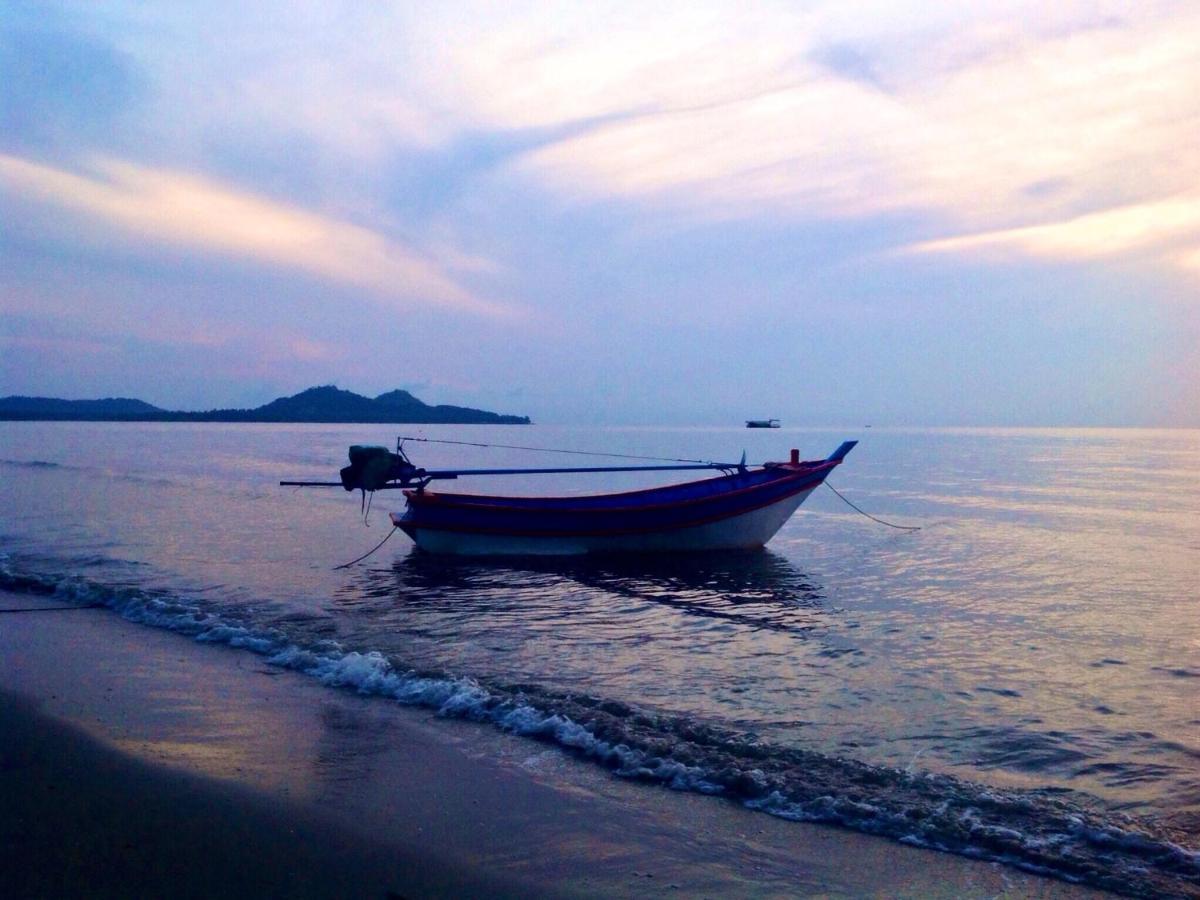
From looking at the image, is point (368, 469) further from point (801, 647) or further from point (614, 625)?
point (801, 647)

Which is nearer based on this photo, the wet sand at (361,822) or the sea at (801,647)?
the wet sand at (361,822)

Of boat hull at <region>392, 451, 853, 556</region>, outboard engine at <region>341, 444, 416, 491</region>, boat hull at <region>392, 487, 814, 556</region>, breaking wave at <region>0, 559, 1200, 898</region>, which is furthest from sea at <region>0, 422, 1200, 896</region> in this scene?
outboard engine at <region>341, 444, 416, 491</region>

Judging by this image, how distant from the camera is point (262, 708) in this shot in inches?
287

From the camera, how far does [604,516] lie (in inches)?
677

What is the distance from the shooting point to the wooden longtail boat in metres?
17.2

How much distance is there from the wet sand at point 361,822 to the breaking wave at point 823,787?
22cm

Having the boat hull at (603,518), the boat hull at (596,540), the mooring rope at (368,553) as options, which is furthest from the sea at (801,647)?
the boat hull at (603,518)

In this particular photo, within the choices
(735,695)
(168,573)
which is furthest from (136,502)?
(735,695)

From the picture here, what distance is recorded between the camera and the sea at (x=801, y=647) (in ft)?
19.4

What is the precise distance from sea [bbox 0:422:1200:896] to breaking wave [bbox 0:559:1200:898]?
22 mm

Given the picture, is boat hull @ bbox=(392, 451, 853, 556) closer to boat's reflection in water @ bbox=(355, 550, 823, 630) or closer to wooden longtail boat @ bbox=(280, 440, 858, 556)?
wooden longtail boat @ bbox=(280, 440, 858, 556)

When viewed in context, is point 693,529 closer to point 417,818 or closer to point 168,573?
point 168,573

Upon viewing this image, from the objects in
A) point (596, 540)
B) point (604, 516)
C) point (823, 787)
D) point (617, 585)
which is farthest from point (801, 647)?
point (596, 540)

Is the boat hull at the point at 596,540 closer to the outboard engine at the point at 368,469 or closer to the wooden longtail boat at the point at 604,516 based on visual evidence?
the wooden longtail boat at the point at 604,516
